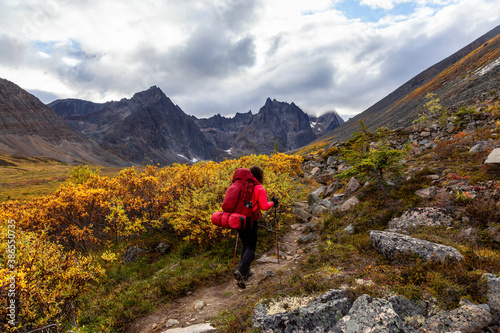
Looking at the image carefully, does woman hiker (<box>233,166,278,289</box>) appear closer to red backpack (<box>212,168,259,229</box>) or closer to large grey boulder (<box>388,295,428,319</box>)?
red backpack (<box>212,168,259,229</box>)

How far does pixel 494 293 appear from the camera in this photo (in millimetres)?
3318

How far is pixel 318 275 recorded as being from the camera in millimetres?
5160

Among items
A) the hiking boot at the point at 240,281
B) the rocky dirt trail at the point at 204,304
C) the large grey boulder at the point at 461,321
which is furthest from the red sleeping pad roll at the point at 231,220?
the large grey boulder at the point at 461,321

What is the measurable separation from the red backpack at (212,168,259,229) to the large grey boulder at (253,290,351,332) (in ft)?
7.55

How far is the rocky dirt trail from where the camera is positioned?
5109 millimetres

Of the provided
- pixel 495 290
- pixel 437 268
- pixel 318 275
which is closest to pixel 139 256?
pixel 318 275

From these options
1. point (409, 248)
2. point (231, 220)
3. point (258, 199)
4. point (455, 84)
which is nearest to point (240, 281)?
point (231, 220)

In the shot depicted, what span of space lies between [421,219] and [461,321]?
4391mm

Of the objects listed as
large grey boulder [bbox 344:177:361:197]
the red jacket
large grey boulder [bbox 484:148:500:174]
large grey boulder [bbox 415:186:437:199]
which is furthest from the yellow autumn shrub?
large grey boulder [bbox 484:148:500:174]

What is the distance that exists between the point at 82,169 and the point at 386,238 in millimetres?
29504

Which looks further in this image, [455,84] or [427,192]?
[455,84]

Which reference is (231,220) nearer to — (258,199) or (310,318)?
(258,199)

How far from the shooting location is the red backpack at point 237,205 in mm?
5824

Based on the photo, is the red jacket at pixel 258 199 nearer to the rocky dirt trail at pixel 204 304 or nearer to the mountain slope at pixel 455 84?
the rocky dirt trail at pixel 204 304
